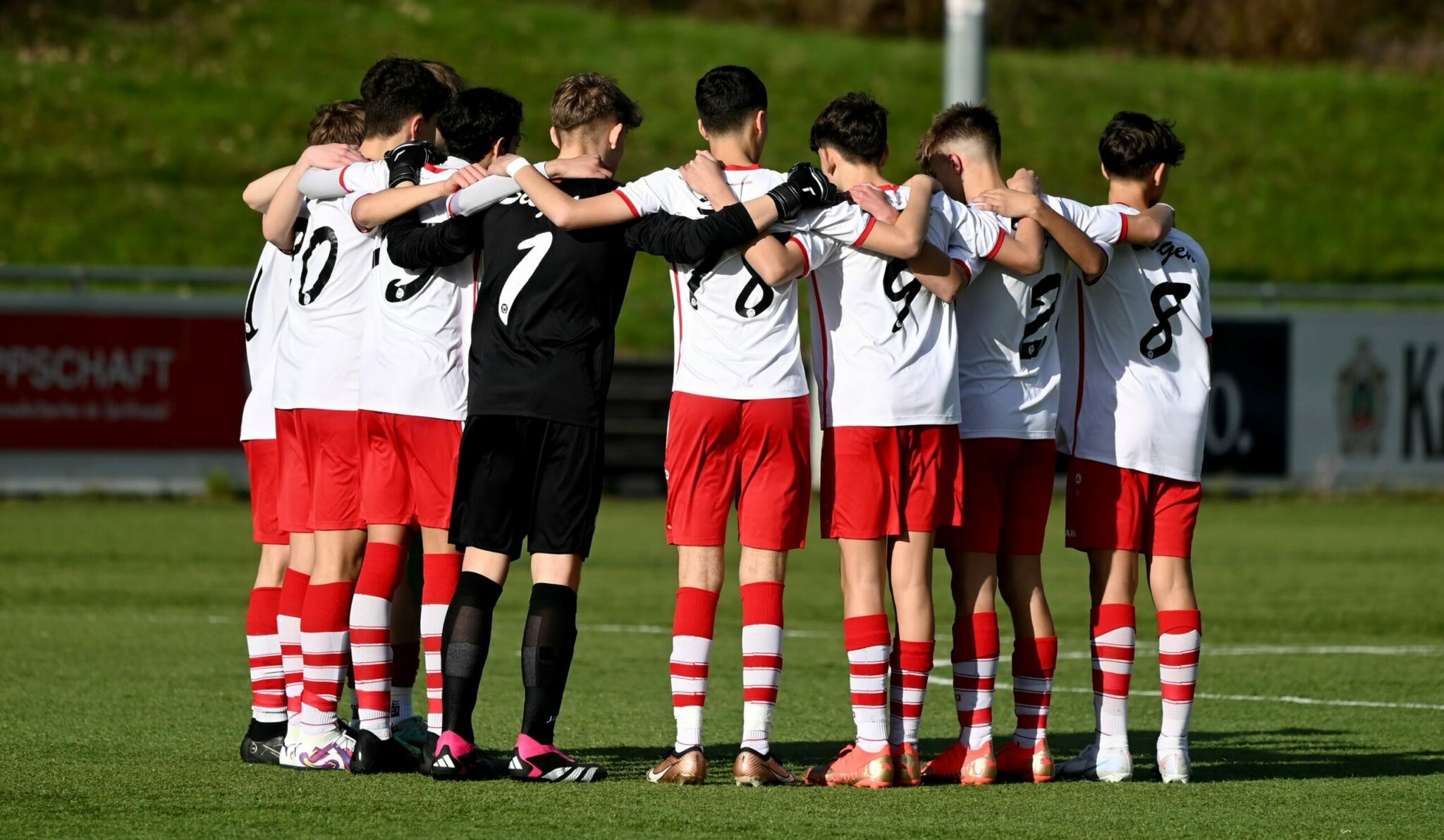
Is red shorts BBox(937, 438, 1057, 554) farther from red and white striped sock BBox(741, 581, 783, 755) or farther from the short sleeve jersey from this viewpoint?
the short sleeve jersey

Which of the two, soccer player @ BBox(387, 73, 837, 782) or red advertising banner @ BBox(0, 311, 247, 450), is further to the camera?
red advertising banner @ BBox(0, 311, 247, 450)

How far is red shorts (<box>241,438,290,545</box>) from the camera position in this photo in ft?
22.7

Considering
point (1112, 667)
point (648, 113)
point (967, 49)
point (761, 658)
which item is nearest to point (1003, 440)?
point (1112, 667)

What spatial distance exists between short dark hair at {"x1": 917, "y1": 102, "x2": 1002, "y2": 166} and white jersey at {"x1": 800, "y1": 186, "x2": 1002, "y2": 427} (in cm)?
32

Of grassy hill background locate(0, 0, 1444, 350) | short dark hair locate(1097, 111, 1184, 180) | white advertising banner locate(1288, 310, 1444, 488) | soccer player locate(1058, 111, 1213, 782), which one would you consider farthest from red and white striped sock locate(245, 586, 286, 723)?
grassy hill background locate(0, 0, 1444, 350)

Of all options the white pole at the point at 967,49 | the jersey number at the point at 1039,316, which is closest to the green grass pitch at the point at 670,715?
the jersey number at the point at 1039,316

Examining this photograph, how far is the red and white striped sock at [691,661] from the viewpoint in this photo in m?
6.11

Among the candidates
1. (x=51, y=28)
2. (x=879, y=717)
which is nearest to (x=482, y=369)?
(x=879, y=717)

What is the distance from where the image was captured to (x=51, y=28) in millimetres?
34500

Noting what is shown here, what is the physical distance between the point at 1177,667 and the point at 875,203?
1785 millimetres

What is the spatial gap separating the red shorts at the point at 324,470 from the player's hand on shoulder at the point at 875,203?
67.9 inches

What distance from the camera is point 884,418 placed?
6.14 meters

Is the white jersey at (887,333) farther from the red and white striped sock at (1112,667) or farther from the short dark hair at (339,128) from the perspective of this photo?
the short dark hair at (339,128)

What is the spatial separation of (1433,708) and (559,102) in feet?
14.2
